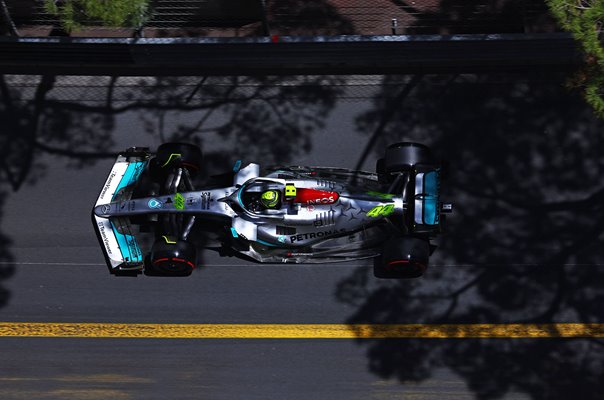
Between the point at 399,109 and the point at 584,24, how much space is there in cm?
344

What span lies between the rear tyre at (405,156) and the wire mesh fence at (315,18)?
5.66 feet

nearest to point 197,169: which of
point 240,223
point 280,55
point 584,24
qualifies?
point 240,223

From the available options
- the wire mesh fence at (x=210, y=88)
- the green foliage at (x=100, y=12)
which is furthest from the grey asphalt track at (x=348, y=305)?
the green foliage at (x=100, y=12)

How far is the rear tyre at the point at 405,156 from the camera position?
971cm

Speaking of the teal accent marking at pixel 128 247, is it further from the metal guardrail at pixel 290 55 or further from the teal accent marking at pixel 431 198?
the teal accent marking at pixel 431 198

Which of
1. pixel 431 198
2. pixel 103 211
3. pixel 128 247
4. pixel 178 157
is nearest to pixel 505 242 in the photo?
pixel 431 198

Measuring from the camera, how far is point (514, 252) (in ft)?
33.4

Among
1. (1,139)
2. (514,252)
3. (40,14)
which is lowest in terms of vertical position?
(514,252)

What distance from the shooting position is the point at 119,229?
9891 mm

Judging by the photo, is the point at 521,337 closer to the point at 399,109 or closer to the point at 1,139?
the point at 399,109

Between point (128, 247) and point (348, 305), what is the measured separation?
10.0ft

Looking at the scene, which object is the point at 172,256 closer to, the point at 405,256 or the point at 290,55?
the point at 405,256

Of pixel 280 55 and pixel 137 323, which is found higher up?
pixel 280 55

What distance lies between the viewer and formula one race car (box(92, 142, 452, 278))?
9414mm
